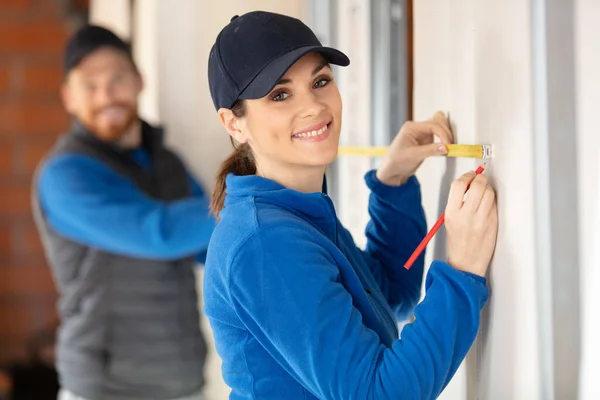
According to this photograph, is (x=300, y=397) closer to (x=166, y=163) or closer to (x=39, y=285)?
(x=166, y=163)

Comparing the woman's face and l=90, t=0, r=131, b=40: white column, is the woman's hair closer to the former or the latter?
the woman's face

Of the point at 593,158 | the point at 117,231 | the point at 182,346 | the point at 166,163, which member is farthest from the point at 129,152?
the point at 593,158

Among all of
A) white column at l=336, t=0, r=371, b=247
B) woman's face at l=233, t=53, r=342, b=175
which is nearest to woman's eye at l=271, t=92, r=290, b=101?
woman's face at l=233, t=53, r=342, b=175

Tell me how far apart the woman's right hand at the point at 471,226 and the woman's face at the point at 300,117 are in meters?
0.17

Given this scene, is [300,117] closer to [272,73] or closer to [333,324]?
[272,73]

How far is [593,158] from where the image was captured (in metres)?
0.77

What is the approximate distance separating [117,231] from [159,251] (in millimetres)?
118

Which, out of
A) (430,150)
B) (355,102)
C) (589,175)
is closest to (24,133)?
(355,102)

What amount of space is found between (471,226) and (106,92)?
157 cm

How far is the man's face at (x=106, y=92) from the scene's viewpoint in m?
2.26

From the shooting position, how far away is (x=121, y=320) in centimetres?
213

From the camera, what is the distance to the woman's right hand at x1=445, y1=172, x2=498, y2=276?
3.06ft

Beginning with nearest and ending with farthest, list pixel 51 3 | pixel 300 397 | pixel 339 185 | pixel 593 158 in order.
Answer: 1. pixel 593 158
2. pixel 300 397
3. pixel 339 185
4. pixel 51 3

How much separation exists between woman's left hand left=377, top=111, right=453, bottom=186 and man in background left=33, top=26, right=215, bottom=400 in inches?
34.9
